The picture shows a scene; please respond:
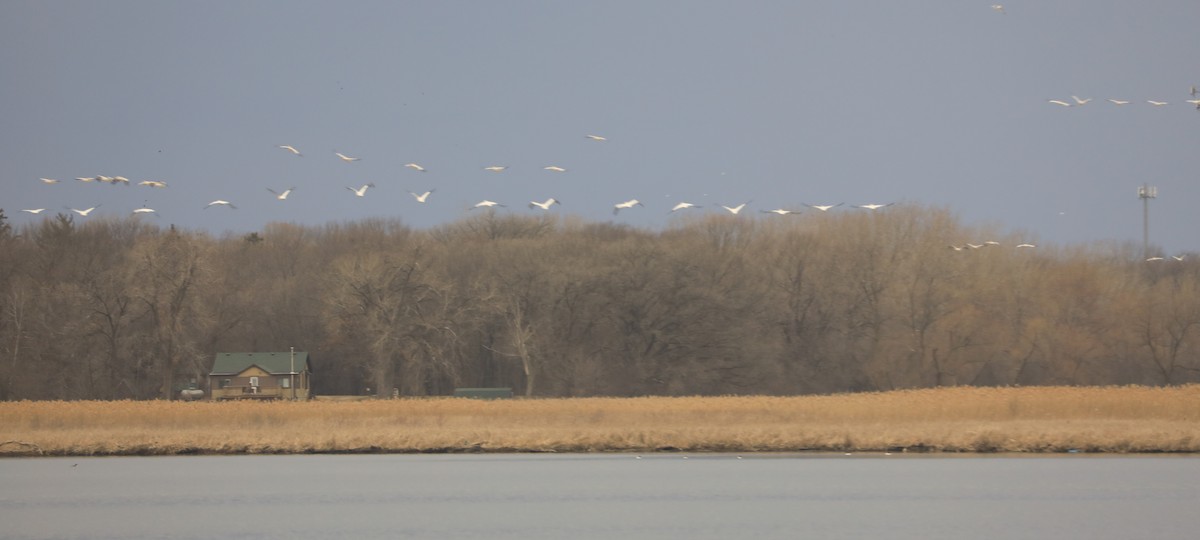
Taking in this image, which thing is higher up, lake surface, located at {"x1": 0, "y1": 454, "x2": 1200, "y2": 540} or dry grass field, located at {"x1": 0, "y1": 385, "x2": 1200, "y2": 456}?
dry grass field, located at {"x1": 0, "y1": 385, "x2": 1200, "y2": 456}

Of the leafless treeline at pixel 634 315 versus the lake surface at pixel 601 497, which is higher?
the leafless treeline at pixel 634 315

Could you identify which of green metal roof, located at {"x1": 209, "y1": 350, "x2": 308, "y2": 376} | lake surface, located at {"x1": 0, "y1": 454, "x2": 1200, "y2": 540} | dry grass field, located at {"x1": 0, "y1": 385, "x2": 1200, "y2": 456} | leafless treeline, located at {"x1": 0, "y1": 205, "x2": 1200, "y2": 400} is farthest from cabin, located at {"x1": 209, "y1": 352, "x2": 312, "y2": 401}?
lake surface, located at {"x1": 0, "y1": 454, "x2": 1200, "y2": 540}

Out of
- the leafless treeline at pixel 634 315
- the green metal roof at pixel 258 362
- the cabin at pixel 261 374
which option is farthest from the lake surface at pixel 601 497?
the green metal roof at pixel 258 362

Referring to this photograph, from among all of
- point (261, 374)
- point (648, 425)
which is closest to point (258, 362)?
point (261, 374)

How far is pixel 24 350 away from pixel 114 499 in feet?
164

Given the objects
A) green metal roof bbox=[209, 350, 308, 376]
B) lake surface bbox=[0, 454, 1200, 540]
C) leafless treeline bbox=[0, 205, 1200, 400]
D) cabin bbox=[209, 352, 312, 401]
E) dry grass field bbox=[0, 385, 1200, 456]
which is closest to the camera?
lake surface bbox=[0, 454, 1200, 540]

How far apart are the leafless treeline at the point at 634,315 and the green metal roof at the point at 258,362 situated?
1483mm

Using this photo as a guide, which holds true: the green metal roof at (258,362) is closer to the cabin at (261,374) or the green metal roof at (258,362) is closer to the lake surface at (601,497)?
the cabin at (261,374)

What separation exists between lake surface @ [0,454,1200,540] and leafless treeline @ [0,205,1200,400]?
128 feet

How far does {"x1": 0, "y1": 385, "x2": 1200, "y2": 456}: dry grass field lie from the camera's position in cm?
3541

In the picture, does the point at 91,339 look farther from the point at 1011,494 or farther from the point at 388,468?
the point at 1011,494

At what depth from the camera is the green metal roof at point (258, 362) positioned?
82.1m

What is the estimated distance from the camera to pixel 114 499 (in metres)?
28.2

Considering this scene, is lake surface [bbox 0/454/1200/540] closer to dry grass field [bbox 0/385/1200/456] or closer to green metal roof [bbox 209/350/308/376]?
dry grass field [bbox 0/385/1200/456]
